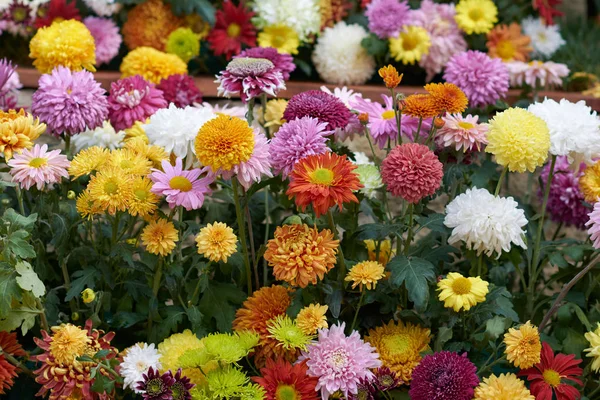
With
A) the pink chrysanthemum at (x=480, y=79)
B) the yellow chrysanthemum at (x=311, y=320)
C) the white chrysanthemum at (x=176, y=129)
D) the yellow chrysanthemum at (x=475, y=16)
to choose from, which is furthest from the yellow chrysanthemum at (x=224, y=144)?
the yellow chrysanthemum at (x=475, y=16)

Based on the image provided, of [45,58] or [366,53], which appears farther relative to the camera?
[366,53]

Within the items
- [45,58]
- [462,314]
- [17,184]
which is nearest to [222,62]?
[45,58]

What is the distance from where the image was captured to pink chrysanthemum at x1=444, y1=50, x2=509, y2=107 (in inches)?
75.7

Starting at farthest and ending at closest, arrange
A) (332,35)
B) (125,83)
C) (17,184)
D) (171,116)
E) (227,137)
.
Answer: (332,35) → (125,83) → (171,116) → (17,184) → (227,137)

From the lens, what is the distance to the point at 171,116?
1676 mm

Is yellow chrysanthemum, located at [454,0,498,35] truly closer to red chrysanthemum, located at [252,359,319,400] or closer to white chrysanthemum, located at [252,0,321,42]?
white chrysanthemum, located at [252,0,321,42]

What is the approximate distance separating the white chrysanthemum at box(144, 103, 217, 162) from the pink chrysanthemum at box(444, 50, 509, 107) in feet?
2.15

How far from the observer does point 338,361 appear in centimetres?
147

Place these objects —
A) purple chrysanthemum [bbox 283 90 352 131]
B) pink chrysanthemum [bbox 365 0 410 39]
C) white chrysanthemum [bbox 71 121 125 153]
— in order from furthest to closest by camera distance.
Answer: pink chrysanthemum [bbox 365 0 410 39]
white chrysanthemum [bbox 71 121 125 153]
purple chrysanthemum [bbox 283 90 352 131]

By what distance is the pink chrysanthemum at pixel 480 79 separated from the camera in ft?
6.31

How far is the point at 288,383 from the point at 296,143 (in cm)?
44

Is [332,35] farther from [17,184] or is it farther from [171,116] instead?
[17,184]

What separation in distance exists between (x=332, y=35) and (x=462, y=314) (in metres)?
1.28

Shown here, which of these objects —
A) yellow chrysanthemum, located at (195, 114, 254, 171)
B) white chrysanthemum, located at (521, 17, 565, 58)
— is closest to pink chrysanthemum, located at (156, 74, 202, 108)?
yellow chrysanthemum, located at (195, 114, 254, 171)
